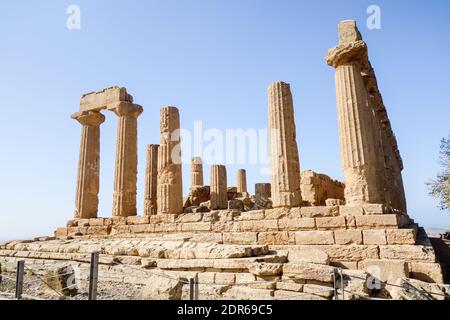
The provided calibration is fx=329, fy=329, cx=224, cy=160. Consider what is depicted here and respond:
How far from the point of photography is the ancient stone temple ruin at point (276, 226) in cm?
749

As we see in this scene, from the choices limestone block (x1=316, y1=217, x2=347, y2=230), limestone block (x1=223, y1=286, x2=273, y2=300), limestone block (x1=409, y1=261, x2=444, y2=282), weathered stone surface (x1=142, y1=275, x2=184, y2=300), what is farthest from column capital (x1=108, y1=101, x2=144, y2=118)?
limestone block (x1=409, y1=261, x2=444, y2=282)

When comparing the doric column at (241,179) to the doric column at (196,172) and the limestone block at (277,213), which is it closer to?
the doric column at (196,172)

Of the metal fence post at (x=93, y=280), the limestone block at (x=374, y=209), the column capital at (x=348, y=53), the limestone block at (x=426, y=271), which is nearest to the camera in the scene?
the metal fence post at (x=93, y=280)

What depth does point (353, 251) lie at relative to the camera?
9.27m

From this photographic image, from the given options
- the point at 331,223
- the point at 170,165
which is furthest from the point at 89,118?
the point at 331,223

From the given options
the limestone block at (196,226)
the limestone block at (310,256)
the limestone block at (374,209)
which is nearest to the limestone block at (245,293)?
the limestone block at (310,256)

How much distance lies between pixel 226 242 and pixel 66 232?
10.8 metres

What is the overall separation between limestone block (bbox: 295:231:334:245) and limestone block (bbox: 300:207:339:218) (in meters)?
0.69

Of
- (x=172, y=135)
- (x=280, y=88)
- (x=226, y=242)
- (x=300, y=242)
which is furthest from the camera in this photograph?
(x=172, y=135)

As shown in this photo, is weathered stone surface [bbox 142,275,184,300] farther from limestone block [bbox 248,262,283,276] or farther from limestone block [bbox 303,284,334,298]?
limestone block [bbox 303,284,334,298]

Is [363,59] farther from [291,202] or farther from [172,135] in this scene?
[172,135]

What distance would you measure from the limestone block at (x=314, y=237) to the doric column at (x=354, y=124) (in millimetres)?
Result: 1612

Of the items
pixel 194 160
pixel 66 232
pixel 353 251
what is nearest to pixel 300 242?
pixel 353 251

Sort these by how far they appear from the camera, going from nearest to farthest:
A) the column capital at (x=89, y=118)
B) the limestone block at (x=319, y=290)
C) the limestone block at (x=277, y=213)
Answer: the limestone block at (x=319, y=290)
the limestone block at (x=277, y=213)
the column capital at (x=89, y=118)
